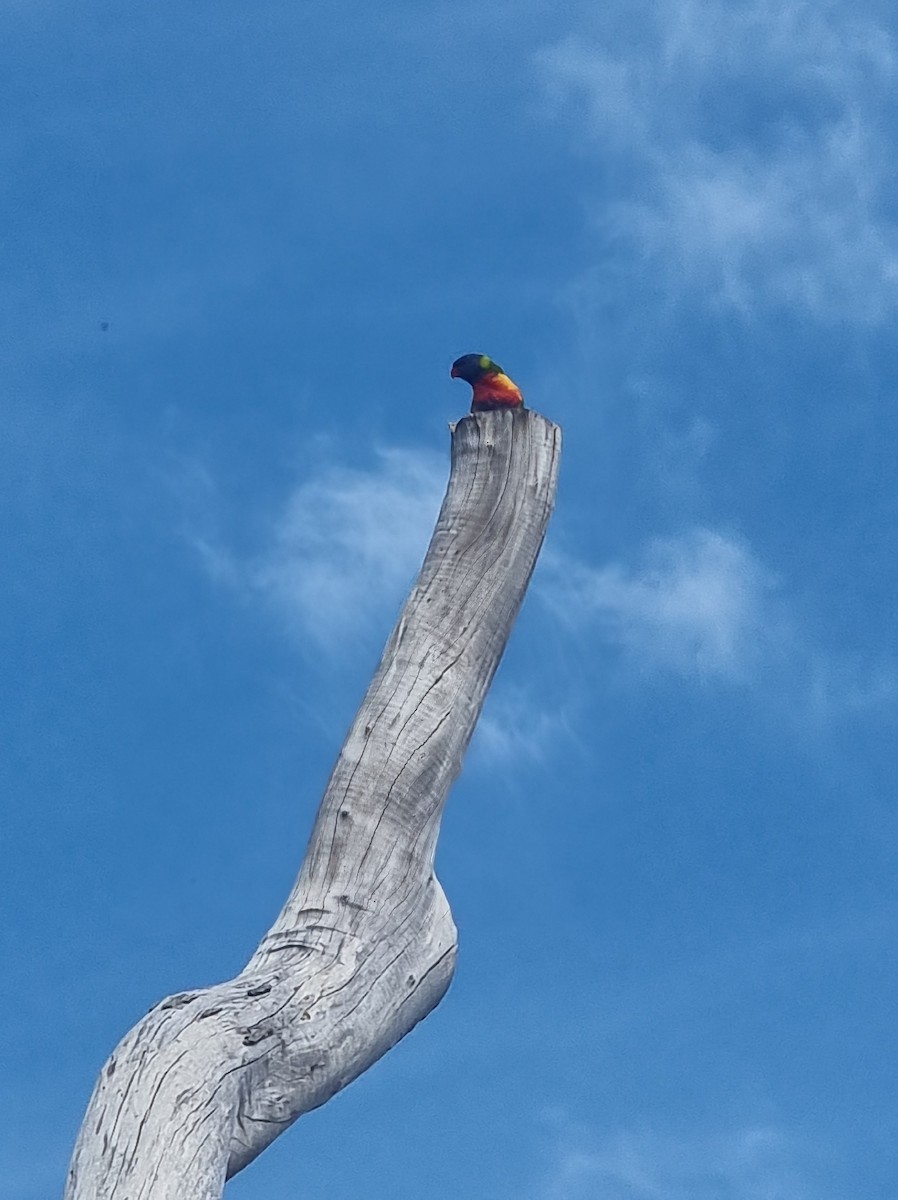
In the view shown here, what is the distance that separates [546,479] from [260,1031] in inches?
77.0

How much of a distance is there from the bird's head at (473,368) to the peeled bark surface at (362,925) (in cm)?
49

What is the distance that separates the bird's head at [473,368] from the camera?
5.35 metres

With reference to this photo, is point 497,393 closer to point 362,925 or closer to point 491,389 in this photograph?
point 491,389

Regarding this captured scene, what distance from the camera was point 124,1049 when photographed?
11.9 feet

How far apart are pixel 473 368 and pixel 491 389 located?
1.41 ft

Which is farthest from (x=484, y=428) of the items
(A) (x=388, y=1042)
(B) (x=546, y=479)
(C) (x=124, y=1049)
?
(C) (x=124, y=1049)

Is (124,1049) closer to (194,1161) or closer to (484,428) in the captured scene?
(194,1161)

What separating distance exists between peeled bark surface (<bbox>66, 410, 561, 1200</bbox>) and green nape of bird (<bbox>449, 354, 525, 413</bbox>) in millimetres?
231

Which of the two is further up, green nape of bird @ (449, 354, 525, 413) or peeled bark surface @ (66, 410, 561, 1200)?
green nape of bird @ (449, 354, 525, 413)

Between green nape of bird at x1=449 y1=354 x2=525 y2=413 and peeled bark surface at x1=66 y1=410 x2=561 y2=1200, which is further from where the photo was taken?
green nape of bird at x1=449 y1=354 x2=525 y2=413

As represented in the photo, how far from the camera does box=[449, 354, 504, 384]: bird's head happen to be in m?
5.35

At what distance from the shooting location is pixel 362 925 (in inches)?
163

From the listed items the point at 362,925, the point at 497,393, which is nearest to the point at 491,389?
the point at 497,393

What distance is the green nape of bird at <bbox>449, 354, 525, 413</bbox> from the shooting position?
5.13 meters
